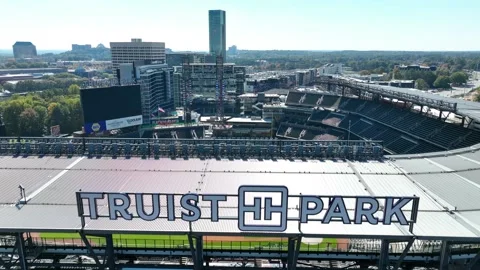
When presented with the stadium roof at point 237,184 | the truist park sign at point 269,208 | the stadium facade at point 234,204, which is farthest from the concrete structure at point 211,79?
the truist park sign at point 269,208

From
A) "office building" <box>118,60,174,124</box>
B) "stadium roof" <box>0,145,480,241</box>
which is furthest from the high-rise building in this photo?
"stadium roof" <box>0,145,480,241</box>

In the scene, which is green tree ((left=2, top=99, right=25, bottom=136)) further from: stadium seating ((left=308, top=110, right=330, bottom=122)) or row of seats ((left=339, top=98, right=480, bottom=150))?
row of seats ((left=339, top=98, right=480, bottom=150))

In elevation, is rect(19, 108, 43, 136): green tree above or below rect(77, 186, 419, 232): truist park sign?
below

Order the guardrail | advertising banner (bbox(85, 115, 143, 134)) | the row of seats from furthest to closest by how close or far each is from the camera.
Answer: advertising banner (bbox(85, 115, 143, 134)), the row of seats, the guardrail

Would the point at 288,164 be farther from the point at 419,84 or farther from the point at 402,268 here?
the point at 419,84

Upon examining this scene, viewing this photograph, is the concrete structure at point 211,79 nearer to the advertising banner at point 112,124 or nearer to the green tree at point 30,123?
the advertising banner at point 112,124

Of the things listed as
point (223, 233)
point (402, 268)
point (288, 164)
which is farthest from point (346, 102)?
point (223, 233)

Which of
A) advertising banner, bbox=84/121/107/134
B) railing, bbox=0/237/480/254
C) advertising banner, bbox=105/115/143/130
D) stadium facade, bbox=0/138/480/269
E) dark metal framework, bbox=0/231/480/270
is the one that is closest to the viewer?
stadium facade, bbox=0/138/480/269
